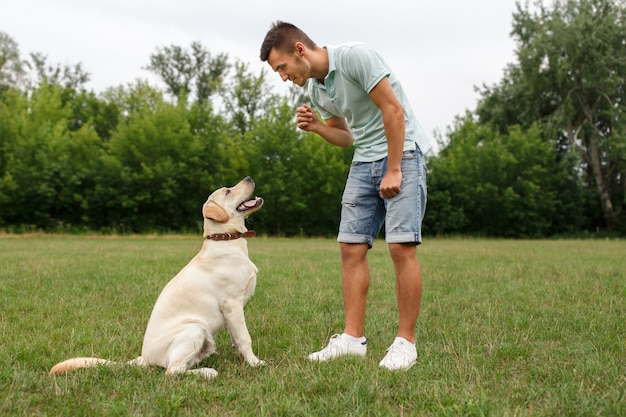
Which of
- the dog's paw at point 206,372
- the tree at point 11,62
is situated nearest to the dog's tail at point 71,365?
the dog's paw at point 206,372

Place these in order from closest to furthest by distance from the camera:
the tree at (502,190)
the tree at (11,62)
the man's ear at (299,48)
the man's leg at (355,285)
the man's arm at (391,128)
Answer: the man's arm at (391,128)
the man's ear at (299,48)
the man's leg at (355,285)
the tree at (502,190)
the tree at (11,62)

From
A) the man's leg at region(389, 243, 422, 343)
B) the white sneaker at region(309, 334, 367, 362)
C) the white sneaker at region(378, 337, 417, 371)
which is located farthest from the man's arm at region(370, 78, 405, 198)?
the white sneaker at region(309, 334, 367, 362)

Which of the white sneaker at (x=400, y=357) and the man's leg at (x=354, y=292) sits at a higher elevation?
the man's leg at (x=354, y=292)

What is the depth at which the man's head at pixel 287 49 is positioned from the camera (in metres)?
4.08

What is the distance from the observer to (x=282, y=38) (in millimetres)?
4078

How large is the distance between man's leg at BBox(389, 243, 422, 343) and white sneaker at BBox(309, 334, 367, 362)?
0.37 m

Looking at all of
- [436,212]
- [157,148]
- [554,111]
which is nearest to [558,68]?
[554,111]

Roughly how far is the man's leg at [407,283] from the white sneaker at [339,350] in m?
0.37

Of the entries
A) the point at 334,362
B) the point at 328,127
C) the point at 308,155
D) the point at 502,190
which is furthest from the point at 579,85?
the point at 334,362

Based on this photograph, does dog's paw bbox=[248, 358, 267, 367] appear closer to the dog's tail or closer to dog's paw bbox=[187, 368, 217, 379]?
dog's paw bbox=[187, 368, 217, 379]

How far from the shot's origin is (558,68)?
32.9m

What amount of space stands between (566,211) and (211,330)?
3512cm

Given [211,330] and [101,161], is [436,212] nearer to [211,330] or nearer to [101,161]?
[101,161]

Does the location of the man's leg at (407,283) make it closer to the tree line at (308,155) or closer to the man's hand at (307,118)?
the man's hand at (307,118)
